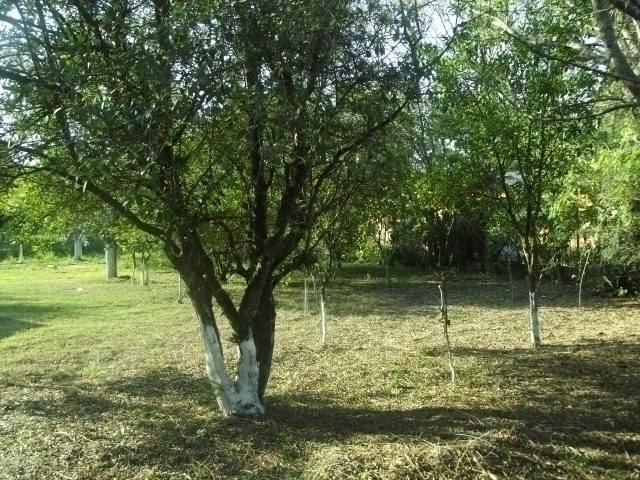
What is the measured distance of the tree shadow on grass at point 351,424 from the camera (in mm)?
4605

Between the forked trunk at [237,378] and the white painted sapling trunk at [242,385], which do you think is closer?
the forked trunk at [237,378]

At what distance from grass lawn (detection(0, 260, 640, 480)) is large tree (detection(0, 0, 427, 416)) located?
912 millimetres

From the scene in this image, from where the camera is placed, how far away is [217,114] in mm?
4109

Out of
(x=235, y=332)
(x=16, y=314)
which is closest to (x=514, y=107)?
(x=235, y=332)

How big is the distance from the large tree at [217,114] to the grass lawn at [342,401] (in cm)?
91

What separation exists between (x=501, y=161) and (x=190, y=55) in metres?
5.69

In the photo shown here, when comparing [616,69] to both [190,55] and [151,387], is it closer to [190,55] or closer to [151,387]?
[190,55]

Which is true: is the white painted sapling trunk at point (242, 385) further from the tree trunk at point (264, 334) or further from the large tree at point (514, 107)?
the large tree at point (514, 107)

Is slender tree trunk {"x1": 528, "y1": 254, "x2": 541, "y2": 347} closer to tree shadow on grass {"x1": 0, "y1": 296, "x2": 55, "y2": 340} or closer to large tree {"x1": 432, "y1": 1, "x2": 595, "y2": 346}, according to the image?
large tree {"x1": 432, "y1": 1, "x2": 595, "y2": 346}

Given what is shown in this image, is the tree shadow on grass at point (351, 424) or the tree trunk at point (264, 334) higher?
the tree trunk at point (264, 334)

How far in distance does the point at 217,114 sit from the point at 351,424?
10.1ft

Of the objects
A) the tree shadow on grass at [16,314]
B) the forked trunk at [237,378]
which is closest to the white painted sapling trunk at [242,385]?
the forked trunk at [237,378]

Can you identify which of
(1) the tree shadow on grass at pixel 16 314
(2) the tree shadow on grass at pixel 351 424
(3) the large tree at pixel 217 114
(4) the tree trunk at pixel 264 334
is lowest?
(2) the tree shadow on grass at pixel 351 424

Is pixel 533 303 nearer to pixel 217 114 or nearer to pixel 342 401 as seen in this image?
pixel 342 401
